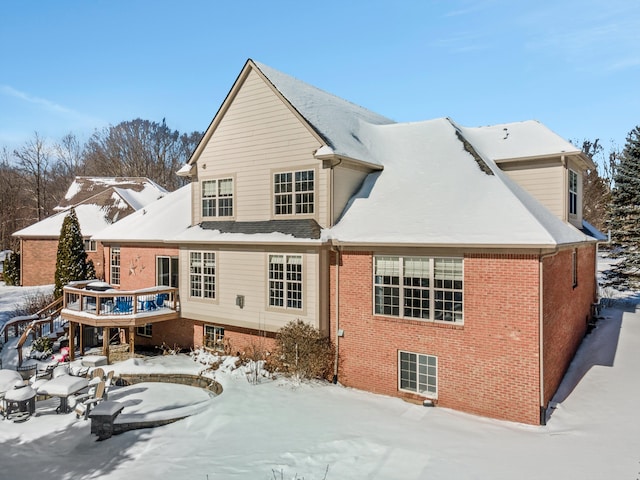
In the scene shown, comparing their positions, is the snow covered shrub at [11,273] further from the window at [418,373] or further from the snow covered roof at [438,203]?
the window at [418,373]

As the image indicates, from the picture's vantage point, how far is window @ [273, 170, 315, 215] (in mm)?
14172

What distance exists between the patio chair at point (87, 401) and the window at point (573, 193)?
17.3 metres

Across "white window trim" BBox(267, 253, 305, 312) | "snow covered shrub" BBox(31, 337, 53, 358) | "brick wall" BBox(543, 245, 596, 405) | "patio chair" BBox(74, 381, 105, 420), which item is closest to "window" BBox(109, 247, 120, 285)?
"snow covered shrub" BBox(31, 337, 53, 358)

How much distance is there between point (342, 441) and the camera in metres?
9.11

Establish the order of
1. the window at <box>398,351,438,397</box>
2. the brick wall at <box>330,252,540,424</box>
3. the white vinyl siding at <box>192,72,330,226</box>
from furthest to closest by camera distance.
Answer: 1. the white vinyl siding at <box>192,72,330,226</box>
2. the window at <box>398,351,438,397</box>
3. the brick wall at <box>330,252,540,424</box>

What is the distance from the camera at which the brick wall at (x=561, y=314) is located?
10.8 m

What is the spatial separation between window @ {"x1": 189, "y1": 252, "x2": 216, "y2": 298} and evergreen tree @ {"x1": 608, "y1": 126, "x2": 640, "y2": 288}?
23653 millimetres

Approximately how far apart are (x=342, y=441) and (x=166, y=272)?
13019mm

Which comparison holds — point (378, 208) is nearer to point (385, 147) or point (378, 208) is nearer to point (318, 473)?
point (385, 147)

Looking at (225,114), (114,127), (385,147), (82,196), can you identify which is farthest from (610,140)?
(114,127)

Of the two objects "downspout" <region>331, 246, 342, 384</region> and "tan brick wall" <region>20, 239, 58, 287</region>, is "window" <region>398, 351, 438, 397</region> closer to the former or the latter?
"downspout" <region>331, 246, 342, 384</region>

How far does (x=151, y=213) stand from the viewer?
2169cm

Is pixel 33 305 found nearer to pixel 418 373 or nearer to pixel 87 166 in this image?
Result: pixel 418 373

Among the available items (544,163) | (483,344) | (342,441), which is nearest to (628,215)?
(544,163)
